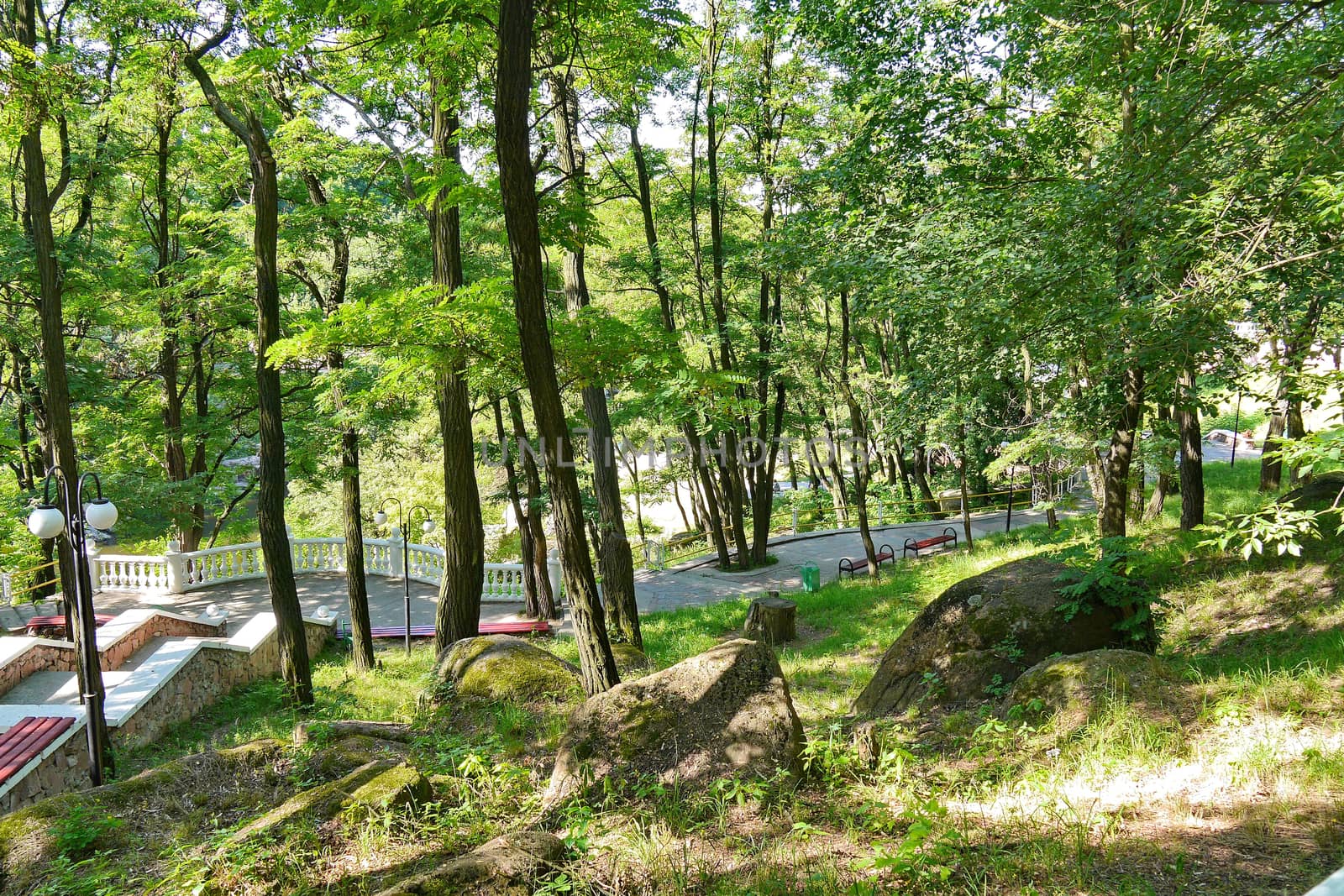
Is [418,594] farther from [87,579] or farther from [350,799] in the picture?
[350,799]

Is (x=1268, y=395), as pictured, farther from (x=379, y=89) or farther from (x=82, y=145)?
(x=82, y=145)

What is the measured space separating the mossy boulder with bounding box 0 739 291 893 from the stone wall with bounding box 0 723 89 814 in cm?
346

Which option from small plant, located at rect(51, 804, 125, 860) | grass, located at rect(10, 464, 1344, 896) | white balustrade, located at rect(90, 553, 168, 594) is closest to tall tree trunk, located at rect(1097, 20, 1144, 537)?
grass, located at rect(10, 464, 1344, 896)

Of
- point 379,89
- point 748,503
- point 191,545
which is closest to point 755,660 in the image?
point 379,89

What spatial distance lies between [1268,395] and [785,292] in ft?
54.7

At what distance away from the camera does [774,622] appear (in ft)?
42.3

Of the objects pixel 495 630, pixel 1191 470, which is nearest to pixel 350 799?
pixel 495 630

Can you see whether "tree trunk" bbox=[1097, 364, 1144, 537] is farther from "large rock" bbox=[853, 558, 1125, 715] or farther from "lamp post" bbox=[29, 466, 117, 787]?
"lamp post" bbox=[29, 466, 117, 787]

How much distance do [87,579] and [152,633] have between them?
6.83 m

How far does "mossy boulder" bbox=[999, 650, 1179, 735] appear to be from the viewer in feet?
15.5

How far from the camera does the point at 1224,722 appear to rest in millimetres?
4383

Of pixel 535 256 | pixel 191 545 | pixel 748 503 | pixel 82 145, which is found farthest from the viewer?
pixel 748 503

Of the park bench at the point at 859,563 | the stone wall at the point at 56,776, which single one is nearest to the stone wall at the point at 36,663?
the stone wall at the point at 56,776

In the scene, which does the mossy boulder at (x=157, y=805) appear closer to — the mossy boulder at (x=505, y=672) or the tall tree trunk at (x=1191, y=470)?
the mossy boulder at (x=505, y=672)
